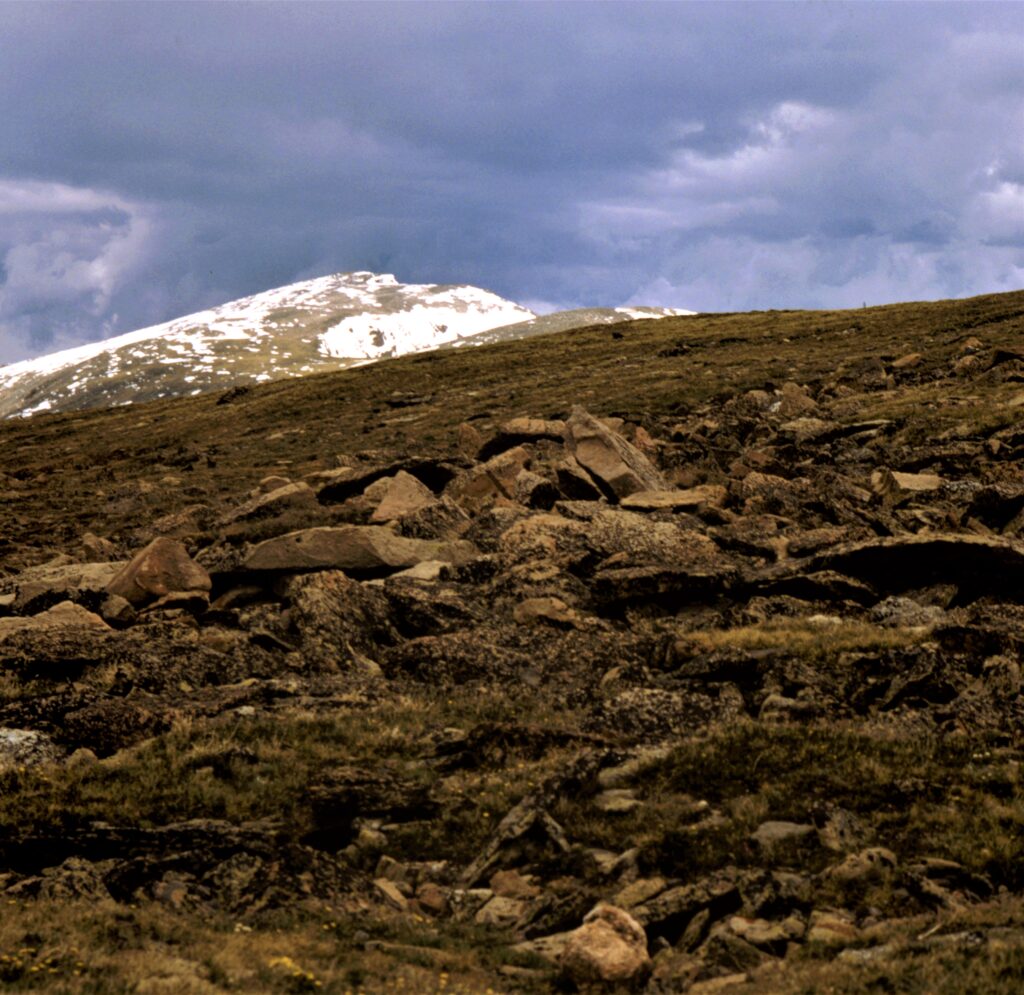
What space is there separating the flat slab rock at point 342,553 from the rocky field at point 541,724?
0.08 meters

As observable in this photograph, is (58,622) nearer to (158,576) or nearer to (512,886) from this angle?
(158,576)

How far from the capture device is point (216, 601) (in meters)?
25.4

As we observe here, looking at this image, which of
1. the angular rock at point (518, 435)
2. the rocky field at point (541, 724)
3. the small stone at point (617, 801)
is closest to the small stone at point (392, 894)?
the rocky field at point (541, 724)

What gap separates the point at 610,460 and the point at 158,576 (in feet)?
43.6

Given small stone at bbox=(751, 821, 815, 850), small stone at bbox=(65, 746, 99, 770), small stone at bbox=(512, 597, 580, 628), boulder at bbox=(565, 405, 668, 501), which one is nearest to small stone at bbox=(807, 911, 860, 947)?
small stone at bbox=(751, 821, 815, 850)

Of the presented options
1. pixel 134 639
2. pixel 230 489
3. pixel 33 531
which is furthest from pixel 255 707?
pixel 230 489

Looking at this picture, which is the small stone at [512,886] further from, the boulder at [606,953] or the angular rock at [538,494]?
the angular rock at [538,494]

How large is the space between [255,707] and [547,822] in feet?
21.8

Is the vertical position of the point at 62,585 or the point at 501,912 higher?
the point at 62,585

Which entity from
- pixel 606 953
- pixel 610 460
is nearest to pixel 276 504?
pixel 610 460

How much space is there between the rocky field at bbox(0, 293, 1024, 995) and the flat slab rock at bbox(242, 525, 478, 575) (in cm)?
8

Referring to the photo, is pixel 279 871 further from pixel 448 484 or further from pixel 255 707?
pixel 448 484

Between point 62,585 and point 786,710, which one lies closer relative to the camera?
point 786,710

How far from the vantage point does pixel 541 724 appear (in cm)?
1748
